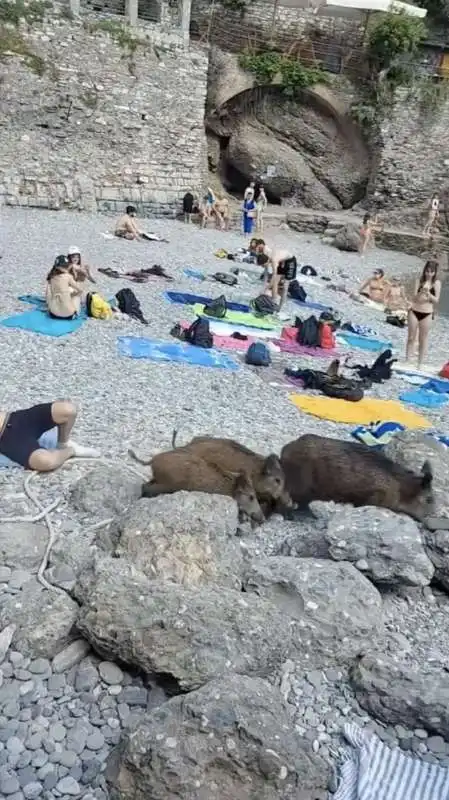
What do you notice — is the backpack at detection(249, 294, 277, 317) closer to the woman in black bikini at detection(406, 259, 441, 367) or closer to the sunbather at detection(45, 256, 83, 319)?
the woman in black bikini at detection(406, 259, 441, 367)

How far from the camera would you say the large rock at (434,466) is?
4.40 metres

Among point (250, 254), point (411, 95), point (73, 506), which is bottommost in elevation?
point (250, 254)

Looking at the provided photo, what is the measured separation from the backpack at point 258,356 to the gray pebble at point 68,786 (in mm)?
7576

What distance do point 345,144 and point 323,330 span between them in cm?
2165

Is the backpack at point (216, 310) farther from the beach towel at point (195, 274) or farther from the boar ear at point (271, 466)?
the boar ear at point (271, 466)

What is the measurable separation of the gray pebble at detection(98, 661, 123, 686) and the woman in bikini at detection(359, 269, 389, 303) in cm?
1515

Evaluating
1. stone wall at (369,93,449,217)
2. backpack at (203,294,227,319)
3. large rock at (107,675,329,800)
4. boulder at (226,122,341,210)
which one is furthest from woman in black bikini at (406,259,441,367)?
stone wall at (369,93,449,217)

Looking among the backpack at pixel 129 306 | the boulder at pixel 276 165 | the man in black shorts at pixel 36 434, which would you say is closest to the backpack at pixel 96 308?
the backpack at pixel 129 306

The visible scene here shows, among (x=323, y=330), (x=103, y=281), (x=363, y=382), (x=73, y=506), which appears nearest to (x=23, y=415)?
(x=73, y=506)

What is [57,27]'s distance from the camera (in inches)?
856

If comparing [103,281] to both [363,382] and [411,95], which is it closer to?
[363,382]

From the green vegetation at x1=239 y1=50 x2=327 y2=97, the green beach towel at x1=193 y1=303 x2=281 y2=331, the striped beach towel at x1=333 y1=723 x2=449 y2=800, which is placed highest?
the green vegetation at x1=239 y1=50 x2=327 y2=97

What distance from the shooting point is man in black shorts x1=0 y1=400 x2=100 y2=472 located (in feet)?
17.2

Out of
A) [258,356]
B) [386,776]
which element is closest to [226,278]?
[258,356]
